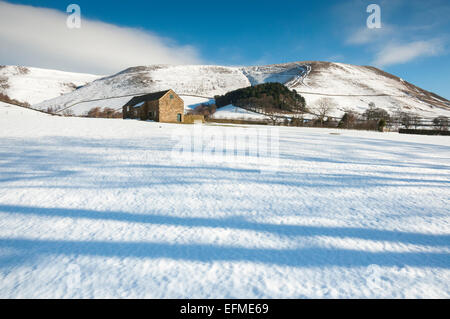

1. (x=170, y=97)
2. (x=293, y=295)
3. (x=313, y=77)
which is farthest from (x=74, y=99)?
(x=293, y=295)

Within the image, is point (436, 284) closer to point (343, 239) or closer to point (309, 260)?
point (343, 239)

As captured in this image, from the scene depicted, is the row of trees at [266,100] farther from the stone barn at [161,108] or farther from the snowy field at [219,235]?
the snowy field at [219,235]

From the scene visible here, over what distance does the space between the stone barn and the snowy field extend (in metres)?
31.6

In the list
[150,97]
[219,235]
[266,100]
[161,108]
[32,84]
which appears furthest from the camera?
[32,84]

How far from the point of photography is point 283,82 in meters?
124

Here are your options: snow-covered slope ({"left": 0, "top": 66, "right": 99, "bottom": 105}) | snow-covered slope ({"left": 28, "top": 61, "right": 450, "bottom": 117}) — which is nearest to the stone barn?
snow-covered slope ({"left": 28, "top": 61, "right": 450, "bottom": 117})

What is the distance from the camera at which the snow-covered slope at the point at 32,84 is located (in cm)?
11272

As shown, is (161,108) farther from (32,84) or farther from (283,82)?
(32,84)

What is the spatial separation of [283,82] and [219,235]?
13269 centimetres

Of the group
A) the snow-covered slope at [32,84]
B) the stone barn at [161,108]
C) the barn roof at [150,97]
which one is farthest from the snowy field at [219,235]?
the snow-covered slope at [32,84]

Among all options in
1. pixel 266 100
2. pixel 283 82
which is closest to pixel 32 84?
pixel 266 100

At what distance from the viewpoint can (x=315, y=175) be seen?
6367 millimetres
